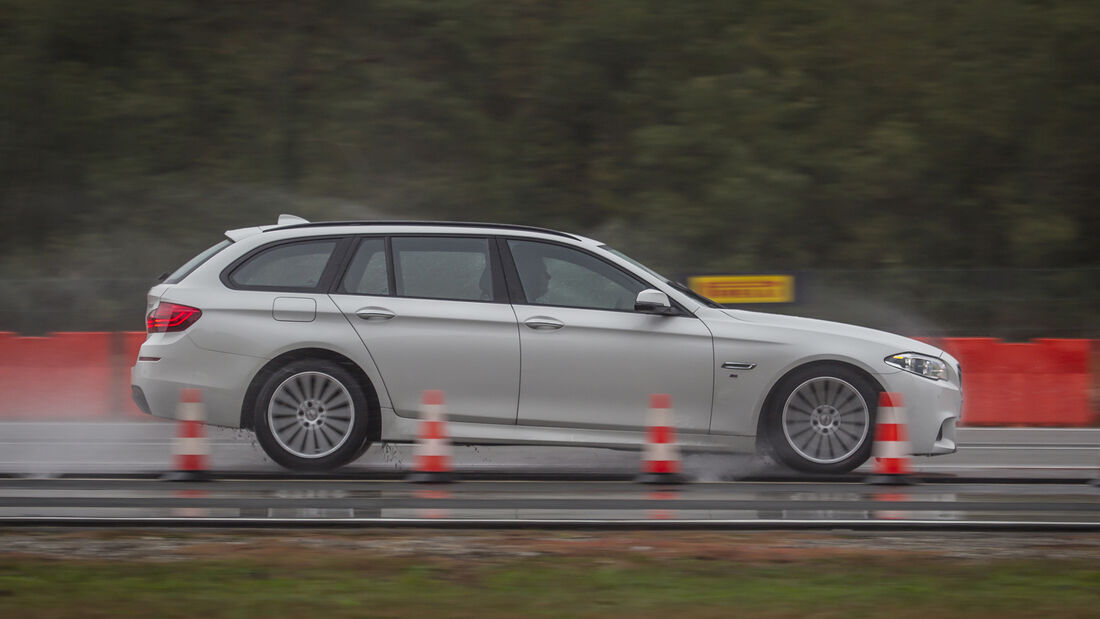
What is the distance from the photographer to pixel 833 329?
28.7ft

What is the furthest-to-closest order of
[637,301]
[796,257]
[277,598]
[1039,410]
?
[796,257], [1039,410], [637,301], [277,598]

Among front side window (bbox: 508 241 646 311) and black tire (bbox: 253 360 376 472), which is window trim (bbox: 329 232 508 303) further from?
black tire (bbox: 253 360 376 472)

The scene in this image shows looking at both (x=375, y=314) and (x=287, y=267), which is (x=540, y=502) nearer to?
(x=375, y=314)

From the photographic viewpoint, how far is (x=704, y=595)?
5320mm

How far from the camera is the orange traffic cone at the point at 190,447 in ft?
27.9

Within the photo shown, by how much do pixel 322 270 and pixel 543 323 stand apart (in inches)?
62.5

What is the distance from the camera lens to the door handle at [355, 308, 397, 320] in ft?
28.5

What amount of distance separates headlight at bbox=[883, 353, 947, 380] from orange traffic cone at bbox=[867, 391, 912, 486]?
0.35 metres

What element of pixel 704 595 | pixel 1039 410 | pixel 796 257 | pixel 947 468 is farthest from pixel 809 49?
pixel 704 595

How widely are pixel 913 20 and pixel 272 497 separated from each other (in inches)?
726

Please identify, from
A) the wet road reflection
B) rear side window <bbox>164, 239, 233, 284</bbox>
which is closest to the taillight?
rear side window <bbox>164, 239, 233, 284</bbox>

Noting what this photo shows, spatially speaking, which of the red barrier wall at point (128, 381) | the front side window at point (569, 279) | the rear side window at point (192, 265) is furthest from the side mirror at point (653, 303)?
the red barrier wall at point (128, 381)

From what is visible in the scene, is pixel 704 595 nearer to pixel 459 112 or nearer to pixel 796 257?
pixel 796 257

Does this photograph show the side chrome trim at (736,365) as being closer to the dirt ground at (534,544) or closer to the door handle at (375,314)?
the dirt ground at (534,544)
